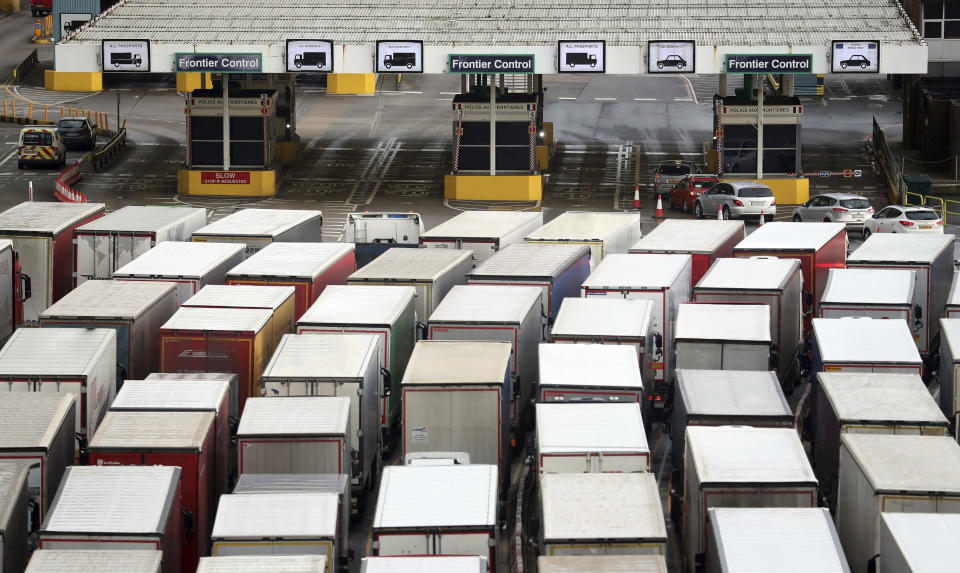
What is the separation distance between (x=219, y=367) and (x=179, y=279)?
4637 millimetres

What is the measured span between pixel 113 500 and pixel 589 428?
6704 millimetres

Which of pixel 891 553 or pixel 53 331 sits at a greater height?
pixel 53 331

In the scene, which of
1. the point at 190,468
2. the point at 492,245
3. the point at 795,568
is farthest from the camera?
the point at 492,245

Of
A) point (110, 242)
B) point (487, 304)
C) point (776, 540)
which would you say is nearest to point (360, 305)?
point (487, 304)

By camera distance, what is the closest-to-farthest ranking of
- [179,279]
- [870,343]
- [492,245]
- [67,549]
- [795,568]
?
1. [795,568]
2. [67,549]
3. [870,343]
4. [179,279]
5. [492,245]

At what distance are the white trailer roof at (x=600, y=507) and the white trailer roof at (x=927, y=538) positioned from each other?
282 cm

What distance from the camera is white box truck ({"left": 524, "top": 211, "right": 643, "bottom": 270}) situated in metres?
33.9

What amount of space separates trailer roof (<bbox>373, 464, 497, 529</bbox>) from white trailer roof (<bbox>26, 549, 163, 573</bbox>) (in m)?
2.83

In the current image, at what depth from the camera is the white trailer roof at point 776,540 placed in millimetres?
17641

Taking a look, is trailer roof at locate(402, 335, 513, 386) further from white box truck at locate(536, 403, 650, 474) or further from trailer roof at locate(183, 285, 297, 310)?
trailer roof at locate(183, 285, 297, 310)

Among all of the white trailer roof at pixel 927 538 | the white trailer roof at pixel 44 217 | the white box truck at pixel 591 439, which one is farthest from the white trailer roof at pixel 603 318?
the white trailer roof at pixel 44 217

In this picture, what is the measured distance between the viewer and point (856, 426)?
867 inches

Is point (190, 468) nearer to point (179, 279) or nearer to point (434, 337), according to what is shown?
point (434, 337)

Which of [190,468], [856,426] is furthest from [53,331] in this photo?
[856,426]
